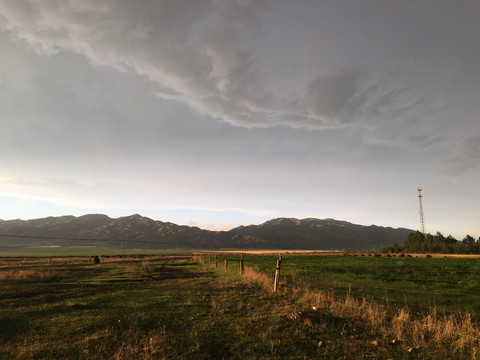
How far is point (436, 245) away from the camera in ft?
335

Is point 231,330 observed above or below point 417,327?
below

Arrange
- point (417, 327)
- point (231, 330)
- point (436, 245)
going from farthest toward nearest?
1. point (436, 245)
2. point (231, 330)
3. point (417, 327)

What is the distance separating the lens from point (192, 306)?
52.5ft

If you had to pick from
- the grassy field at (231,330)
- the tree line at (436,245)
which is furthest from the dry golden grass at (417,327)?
the tree line at (436,245)

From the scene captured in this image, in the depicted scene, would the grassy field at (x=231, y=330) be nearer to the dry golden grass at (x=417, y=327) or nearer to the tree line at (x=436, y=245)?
the dry golden grass at (x=417, y=327)

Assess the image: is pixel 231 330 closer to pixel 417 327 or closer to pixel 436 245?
pixel 417 327

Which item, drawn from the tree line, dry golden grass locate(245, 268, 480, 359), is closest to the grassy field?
dry golden grass locate(245, 268, 480, 359)

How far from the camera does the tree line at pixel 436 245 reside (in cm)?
9262

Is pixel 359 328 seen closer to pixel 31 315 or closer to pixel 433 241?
pixel 31 315

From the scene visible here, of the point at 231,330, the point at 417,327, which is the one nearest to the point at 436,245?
the point at 417,327

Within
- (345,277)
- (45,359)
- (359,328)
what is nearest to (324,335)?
(359,328)

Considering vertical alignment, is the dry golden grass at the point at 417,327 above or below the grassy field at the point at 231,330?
above

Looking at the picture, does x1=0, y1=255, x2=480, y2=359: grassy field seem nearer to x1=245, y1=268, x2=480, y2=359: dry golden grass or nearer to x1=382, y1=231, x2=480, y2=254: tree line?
x1=245, y1=268, x2=480, y2=359: dry golden grass

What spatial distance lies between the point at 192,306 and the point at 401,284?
19867mm
